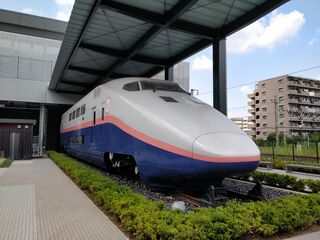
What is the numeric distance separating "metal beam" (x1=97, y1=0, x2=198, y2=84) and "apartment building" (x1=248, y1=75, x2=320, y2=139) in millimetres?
60036

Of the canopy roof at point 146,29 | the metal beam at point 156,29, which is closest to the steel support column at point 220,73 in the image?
the canopy roof at point 146,29

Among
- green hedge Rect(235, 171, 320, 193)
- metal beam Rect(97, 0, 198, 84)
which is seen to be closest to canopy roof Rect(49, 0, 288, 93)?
metal beam Rect(97, 0, 198, 84)

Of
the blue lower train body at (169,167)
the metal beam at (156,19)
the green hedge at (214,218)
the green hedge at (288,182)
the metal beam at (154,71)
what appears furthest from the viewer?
the metal beam at (154,71)

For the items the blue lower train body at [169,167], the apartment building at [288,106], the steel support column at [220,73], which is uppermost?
the apartment building at [288,106]

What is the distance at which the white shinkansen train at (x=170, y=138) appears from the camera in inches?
229

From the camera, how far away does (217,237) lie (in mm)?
3926

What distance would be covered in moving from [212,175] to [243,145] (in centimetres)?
96

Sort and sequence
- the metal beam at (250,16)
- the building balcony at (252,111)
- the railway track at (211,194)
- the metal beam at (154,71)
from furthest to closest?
the building balcony at (252,111), the metal beam at (154,71), the metal beam at (250,16), the railway track at (211,194)

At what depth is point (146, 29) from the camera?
458 inches

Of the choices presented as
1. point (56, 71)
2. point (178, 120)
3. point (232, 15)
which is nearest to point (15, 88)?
point (56, 71)

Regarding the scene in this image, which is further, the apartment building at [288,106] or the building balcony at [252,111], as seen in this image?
the building balcony at [252,111]

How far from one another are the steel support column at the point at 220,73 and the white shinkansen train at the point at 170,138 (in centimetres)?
269

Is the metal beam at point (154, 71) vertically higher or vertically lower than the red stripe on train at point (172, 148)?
higher

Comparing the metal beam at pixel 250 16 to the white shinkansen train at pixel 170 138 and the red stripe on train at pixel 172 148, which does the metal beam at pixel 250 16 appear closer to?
the white shinkansen train at pixel 170 138
